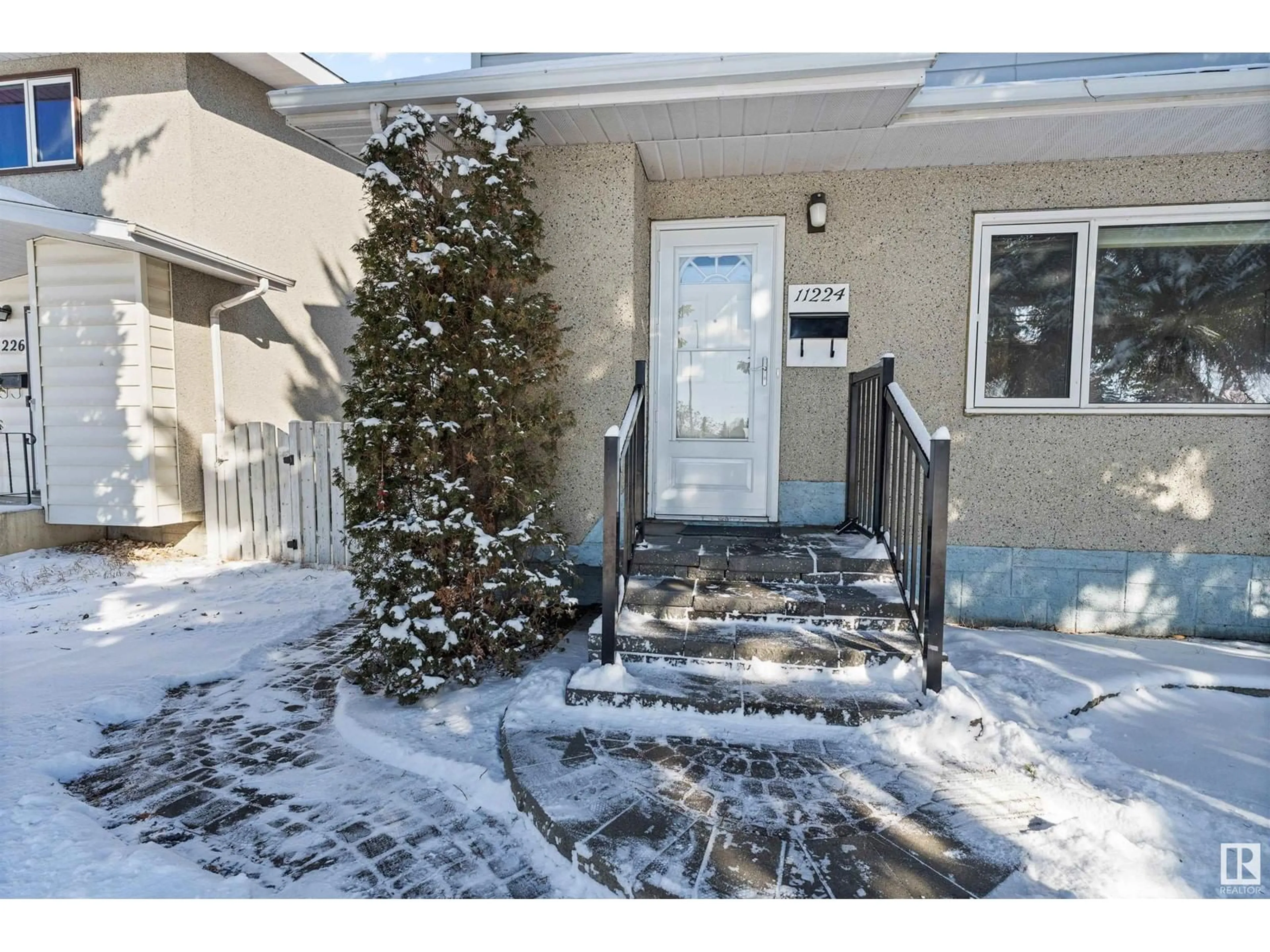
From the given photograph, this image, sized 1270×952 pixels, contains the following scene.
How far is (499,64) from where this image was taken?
3768 millimetres

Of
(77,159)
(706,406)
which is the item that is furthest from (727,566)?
(77,159)

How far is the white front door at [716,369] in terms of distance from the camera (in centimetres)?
420

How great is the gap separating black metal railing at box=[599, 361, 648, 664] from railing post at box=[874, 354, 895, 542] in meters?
1.30

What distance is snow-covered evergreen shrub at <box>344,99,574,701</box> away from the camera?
292 centimetres

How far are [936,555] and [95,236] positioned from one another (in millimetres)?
6216

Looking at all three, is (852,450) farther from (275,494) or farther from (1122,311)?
(275,494)

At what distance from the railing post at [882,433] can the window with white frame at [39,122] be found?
25.2ft

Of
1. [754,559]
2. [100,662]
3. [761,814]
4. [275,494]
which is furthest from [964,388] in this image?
[275,494]

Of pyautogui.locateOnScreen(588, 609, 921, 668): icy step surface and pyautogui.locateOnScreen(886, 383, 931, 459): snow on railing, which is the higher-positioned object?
pyautogui.locateOnScreen(886, 383, 931, 459): snow on railing

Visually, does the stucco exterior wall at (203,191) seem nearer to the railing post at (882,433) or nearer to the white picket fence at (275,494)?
the white picket fence at (275,494)

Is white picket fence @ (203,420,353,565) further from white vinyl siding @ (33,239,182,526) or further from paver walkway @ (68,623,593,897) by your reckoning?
paver walkway @ (68,623,593,897)

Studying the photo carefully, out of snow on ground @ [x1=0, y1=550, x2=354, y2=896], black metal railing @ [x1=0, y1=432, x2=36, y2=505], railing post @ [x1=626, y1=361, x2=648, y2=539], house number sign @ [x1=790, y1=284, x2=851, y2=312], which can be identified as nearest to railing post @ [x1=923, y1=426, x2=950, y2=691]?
railing post @ [x1=626, y1=361, x2=648, y2=539]

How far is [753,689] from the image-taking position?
2600 mm

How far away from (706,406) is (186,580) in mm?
4352
